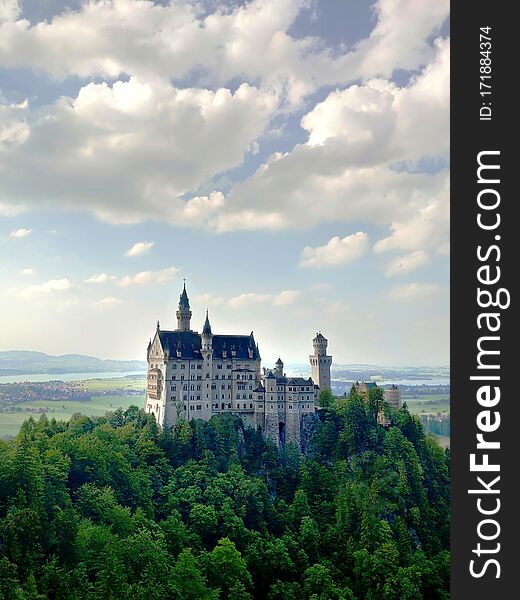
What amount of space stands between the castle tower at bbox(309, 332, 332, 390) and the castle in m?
9.53

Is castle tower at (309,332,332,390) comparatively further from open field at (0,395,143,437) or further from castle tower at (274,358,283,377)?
open field at (0,395,143,437)

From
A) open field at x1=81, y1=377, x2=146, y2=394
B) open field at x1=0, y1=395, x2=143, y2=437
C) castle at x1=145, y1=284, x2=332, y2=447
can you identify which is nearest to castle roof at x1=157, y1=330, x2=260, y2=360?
castle at x1=145, y1=284, x2=332, y2=447

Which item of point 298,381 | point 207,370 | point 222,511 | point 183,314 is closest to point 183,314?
point 183,314

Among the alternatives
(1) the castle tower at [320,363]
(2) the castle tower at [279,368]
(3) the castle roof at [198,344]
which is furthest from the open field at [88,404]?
(1) the castle tower at [320,363]

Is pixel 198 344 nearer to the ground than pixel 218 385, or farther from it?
farther from it

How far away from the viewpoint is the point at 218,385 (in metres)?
84.9

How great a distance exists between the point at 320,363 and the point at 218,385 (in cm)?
1911

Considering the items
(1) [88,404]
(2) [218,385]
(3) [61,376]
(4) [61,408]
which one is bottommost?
(1) [88,404]

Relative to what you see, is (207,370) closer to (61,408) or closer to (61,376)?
(61,376)

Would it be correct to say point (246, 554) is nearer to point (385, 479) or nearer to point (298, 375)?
point (385, 479)

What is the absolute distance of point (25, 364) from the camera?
65.6 m

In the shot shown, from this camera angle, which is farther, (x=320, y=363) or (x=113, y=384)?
(x=320, y=363)

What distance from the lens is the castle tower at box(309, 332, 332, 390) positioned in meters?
95.4

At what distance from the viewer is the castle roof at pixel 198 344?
82.9 m
